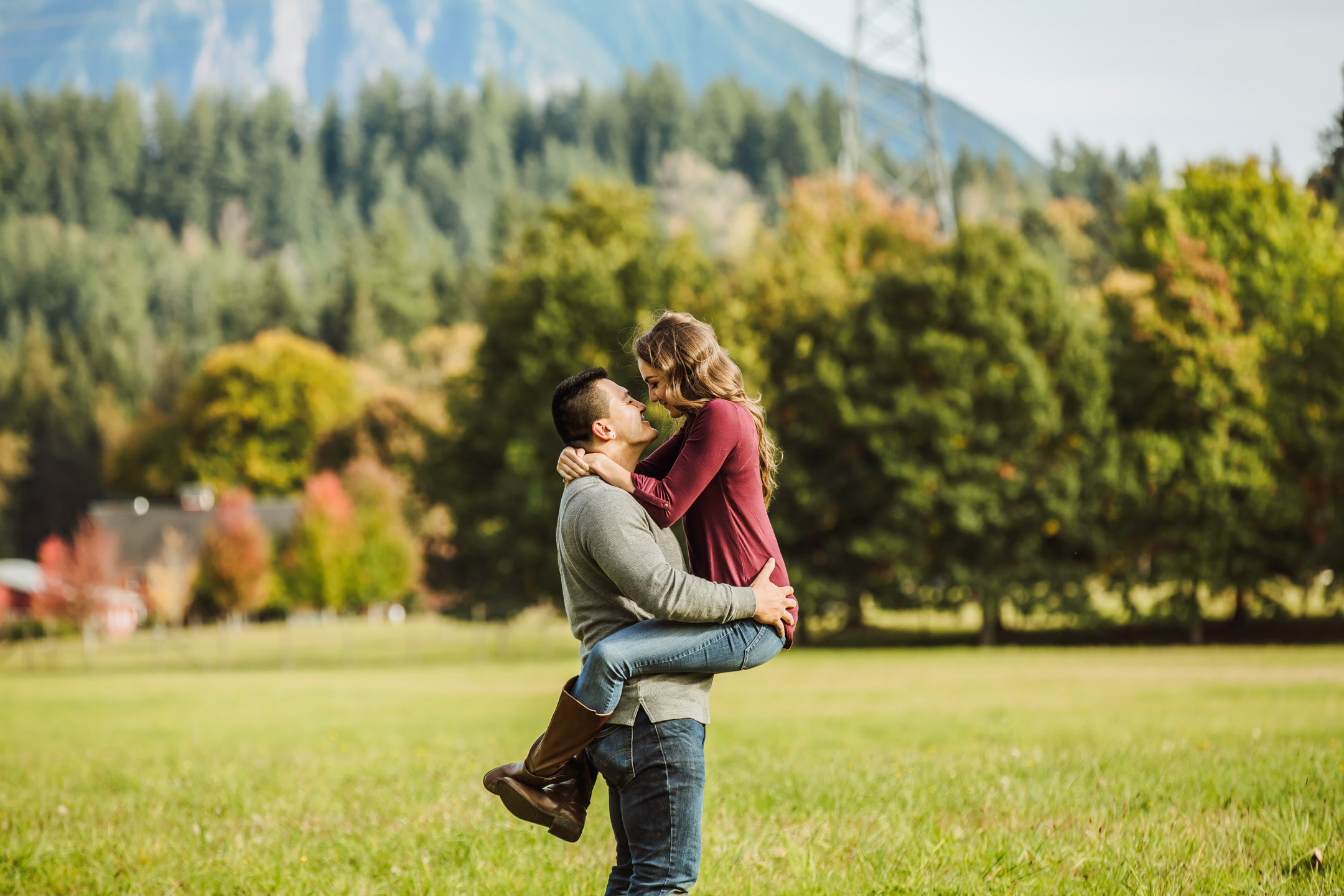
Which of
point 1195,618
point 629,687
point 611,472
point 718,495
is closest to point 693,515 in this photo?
point 718,495

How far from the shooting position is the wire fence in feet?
140

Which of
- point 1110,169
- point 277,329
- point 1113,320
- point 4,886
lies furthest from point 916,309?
point 277,329

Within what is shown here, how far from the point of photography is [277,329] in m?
95.3

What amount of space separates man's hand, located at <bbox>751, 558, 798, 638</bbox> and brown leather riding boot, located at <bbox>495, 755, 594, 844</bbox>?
0.88 m

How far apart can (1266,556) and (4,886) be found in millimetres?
33933

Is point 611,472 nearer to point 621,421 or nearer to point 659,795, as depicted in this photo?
point 621,421

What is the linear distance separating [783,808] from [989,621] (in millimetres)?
30046

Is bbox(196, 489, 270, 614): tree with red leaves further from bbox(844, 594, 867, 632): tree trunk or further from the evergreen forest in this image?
bbox(844, 594, 867, 632): tree trunk

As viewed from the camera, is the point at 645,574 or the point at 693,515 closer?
the point at 645,574

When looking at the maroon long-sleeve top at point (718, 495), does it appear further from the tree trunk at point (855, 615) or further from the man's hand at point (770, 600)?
the tree trunk at point (855, 615)

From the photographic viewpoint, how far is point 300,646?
53.0m

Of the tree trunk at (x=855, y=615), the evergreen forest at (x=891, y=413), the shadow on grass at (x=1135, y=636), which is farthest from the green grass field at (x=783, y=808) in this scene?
the shadow on grass at (x=1135, y=636)

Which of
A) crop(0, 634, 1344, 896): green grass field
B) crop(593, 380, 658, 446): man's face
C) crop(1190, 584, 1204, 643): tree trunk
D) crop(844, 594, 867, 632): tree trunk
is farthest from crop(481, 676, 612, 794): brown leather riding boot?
crop(1190, 584, 1204, 643): tree trunk

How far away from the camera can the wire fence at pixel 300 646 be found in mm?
42781
